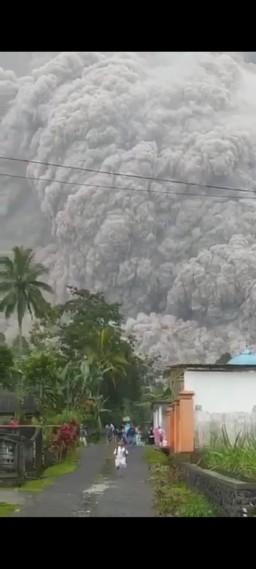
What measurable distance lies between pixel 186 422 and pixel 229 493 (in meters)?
A: 5.21

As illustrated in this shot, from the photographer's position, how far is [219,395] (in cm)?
1404

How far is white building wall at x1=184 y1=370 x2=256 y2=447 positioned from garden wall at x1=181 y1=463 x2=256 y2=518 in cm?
305

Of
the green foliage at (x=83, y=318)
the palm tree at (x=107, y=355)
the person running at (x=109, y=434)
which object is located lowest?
the person running at (x=109, y=434)

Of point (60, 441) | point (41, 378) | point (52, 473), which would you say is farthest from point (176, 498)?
point (41, 378)

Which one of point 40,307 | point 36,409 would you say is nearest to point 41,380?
point 36,409

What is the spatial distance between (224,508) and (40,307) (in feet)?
85.9

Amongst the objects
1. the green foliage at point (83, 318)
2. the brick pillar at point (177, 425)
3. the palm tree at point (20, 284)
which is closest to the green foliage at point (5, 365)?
the palm tree at point (20, 284)

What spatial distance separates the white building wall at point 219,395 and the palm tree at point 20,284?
20.5 m

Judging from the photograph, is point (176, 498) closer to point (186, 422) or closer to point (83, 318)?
point (186, 422)

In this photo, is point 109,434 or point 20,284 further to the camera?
point 20,284

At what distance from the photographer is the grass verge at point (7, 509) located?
31.4 feet

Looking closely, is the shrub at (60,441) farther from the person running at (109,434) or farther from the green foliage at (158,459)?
the person running at (109,434)

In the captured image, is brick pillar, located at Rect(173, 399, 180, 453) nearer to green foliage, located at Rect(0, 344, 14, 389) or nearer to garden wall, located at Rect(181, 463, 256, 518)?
garden wall, located at Rect(181, 463, 256, 518)

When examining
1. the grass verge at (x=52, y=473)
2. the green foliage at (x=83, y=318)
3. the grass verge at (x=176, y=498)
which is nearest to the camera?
→ the grass verge at (x=176, y=498)
